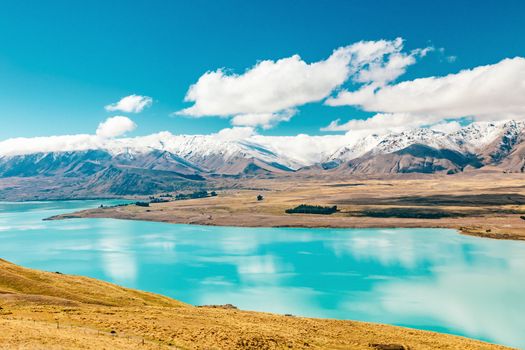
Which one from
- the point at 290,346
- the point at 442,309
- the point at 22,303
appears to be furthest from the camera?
the point at 442,309

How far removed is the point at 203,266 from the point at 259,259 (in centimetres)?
2296

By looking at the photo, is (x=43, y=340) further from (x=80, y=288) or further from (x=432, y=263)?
(x=432, y=263)

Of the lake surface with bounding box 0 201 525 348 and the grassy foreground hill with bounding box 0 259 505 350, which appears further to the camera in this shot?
the lake surface with bounding box 0 201 525 348

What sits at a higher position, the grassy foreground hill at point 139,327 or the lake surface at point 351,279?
the grassy foreground hill at point 139,327

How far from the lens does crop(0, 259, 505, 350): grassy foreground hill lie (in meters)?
40.4

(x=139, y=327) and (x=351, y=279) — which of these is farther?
(x=351, y=279)

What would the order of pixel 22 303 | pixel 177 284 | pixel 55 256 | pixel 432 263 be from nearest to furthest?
pixel 22 303 → pixel 177 284 → pixel 432 263 → pixel 55 256

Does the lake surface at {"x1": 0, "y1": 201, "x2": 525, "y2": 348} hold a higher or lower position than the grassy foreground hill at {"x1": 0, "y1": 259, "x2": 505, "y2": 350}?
lower

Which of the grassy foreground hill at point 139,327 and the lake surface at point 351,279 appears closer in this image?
the grassy foreground hill at point 139,327

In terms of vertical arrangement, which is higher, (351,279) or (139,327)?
(139,327)

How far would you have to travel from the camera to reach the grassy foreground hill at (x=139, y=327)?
132 ft

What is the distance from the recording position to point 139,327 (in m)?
48.2

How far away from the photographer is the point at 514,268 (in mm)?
147625

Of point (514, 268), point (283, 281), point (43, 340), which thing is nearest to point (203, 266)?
point (283, 281)
